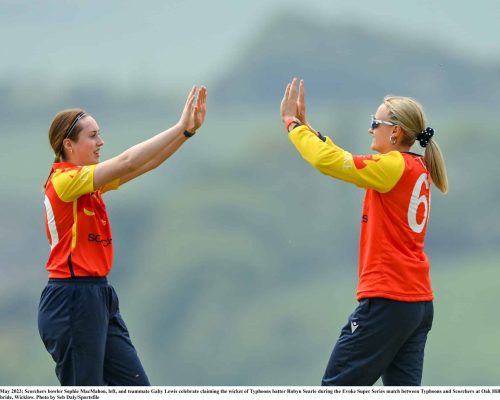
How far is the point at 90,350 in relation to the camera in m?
3.79

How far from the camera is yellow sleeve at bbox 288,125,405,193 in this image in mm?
3732

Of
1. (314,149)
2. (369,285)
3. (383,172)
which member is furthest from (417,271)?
(314,149)

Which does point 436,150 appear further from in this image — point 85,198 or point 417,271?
point 85,198

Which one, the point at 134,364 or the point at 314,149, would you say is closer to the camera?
the point at 314,149

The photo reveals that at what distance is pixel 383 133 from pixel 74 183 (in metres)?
1.44

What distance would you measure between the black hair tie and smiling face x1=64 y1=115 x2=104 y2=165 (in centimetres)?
152

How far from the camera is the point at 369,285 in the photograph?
3.81 meters

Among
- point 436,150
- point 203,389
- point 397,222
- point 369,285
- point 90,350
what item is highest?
point 436,150

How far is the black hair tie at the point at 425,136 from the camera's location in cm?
392

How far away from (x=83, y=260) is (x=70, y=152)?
531 millimetres

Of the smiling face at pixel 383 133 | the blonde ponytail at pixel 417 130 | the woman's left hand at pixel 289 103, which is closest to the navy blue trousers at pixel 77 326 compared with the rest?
the woman's left hand at pixel 289 103

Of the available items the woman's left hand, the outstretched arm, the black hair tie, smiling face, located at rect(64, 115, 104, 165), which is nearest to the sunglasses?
the black hair tie

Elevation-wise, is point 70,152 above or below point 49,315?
above

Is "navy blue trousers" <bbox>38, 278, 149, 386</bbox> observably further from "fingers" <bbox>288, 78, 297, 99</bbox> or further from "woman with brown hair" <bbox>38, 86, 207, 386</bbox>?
"fingers" <bbox>288, 78, 297, 99</bbox>
